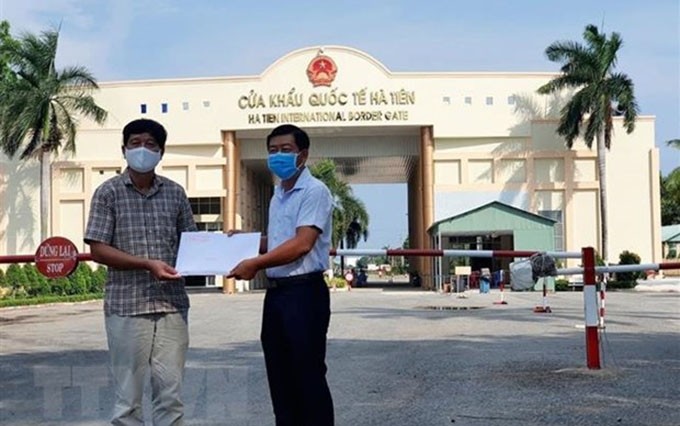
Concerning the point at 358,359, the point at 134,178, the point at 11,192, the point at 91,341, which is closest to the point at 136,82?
the point at 11,192

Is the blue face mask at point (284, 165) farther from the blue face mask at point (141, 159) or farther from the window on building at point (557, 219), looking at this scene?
the window on building at point (557, 219)

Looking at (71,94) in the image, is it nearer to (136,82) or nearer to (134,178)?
(136,82)

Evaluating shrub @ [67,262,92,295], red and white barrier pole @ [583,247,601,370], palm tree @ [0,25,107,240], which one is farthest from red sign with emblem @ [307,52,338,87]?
red and white barrier pole @ [583,247,601,370]

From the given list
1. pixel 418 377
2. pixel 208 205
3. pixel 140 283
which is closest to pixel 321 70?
pixel 208 205

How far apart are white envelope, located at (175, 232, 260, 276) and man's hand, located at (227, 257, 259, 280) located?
6 cm

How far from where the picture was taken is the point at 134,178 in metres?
4.56

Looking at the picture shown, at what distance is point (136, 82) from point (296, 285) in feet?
148

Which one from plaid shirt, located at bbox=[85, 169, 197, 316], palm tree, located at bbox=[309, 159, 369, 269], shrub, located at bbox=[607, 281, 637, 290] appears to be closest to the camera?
plaid shirt, located at bbox=[85, 169, 197, 316]

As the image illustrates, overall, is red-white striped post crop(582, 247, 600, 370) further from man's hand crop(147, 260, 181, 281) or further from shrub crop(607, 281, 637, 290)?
shrub crop(607, 281, 637, 290)

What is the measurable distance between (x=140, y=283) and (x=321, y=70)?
136 feet

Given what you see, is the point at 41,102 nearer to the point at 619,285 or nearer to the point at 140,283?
the point at 619,285

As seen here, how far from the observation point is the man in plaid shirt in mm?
4406

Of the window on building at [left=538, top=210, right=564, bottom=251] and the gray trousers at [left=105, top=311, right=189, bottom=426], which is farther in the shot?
the window on building at [left=538, top=210, right=564, bottom=251]

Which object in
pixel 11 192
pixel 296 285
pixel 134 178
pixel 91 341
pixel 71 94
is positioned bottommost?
pixel 91 341
